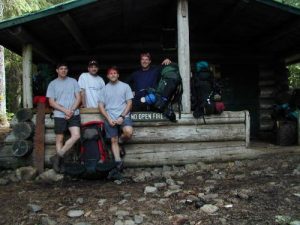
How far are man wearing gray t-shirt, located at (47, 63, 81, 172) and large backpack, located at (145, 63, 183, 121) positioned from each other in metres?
1.40

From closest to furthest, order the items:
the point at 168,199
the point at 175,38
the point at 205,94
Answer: the point at 168,199, the point at 205,94, the point at 175,38

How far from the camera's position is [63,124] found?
7.60m

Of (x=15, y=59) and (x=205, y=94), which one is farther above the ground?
(x=15, y=59)

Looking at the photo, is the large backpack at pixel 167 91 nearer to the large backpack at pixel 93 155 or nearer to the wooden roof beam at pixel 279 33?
the large backpack at pixel 93 155

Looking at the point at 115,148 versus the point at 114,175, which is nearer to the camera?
the point at 114,175

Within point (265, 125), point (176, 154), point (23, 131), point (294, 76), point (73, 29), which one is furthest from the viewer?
point (294, 76)

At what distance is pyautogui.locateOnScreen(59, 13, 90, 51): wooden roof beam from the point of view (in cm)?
808

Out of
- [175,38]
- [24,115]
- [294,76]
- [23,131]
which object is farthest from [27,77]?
[294,76]

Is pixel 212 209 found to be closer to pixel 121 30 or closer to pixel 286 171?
pixel 286 171

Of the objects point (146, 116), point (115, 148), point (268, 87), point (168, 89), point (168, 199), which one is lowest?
point (168, 199)

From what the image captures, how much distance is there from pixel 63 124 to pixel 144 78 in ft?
6.05

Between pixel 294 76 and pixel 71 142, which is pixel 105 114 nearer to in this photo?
pixel 71 142

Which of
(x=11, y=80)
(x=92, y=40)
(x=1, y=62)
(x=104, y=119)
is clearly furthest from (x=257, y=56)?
(x=11, y=80)

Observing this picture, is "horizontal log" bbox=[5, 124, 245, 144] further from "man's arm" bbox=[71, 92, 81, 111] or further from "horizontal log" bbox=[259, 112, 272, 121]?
"horizontal log" bbox=[259, 112, 272, 121]
